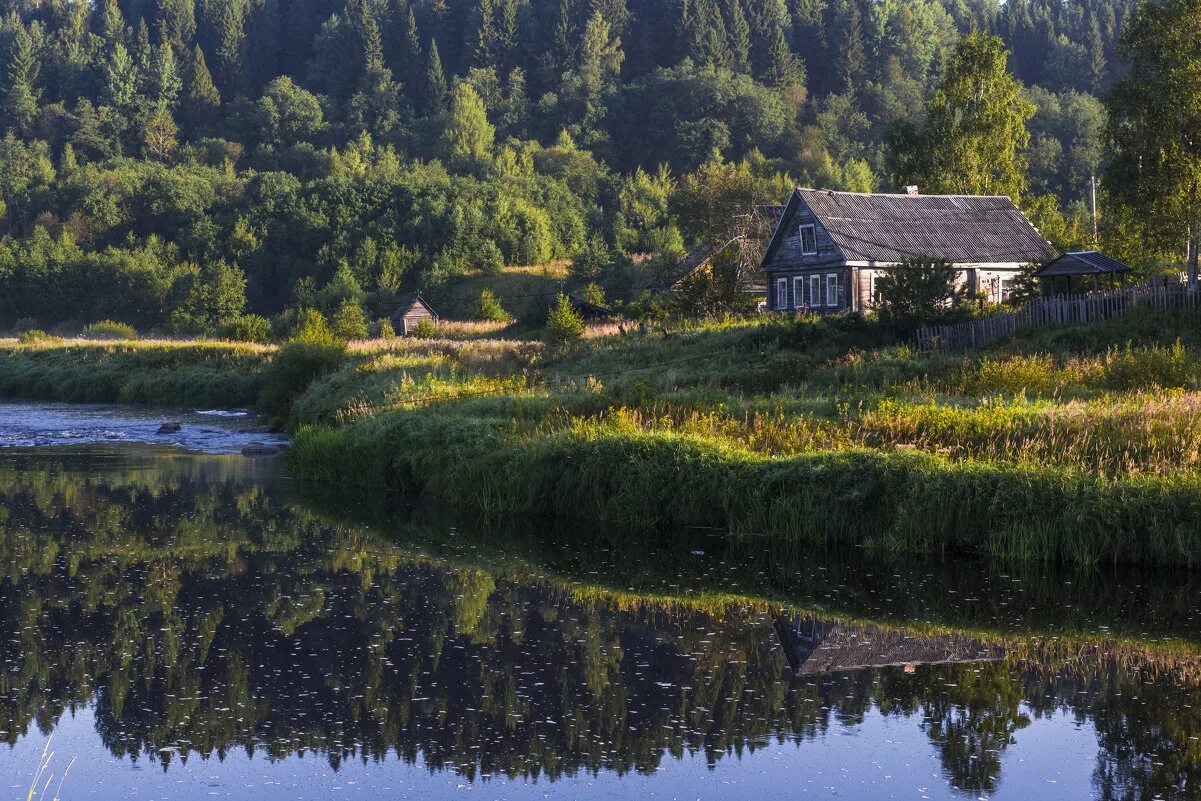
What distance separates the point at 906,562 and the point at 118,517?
39.0ft

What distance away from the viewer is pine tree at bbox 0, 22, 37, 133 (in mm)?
144000

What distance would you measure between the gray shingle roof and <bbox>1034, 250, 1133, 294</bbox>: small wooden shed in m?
10.0

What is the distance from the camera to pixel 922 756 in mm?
10797

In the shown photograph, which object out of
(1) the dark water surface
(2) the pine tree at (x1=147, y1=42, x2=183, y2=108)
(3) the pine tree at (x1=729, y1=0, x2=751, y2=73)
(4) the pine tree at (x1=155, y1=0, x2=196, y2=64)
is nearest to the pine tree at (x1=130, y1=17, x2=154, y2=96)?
(2) the pine tree at (x1=147, y1=42, x2=183, y2=108)

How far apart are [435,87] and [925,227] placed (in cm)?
11249

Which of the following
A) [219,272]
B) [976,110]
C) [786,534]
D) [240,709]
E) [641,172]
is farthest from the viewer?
[641,172]

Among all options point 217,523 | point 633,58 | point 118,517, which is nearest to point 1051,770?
point 217,523

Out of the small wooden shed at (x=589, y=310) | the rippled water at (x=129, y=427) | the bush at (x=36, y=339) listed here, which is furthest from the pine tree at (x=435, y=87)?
the rippled water at (x=129, y=427)

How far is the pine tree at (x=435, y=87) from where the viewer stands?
15825 centimetres

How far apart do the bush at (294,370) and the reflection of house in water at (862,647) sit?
2638 centimetres

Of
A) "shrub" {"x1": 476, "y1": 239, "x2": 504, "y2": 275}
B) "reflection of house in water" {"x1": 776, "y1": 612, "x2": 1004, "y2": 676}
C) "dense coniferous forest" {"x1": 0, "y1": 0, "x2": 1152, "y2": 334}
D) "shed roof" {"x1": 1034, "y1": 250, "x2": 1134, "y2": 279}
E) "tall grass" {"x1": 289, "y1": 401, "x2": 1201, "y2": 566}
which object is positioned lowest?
"reflection of house in water" {"x1": 776, "y1": 612, "x2": 1004, "y2": 676}

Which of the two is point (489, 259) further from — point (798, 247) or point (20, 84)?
point (20, 84)

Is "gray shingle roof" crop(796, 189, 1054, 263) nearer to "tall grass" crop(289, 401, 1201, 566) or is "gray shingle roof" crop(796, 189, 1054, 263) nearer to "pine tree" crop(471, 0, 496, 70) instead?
"tall grass" crop(289, 401, 1201, 566)

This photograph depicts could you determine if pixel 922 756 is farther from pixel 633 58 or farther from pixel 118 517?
pixel 633 58
